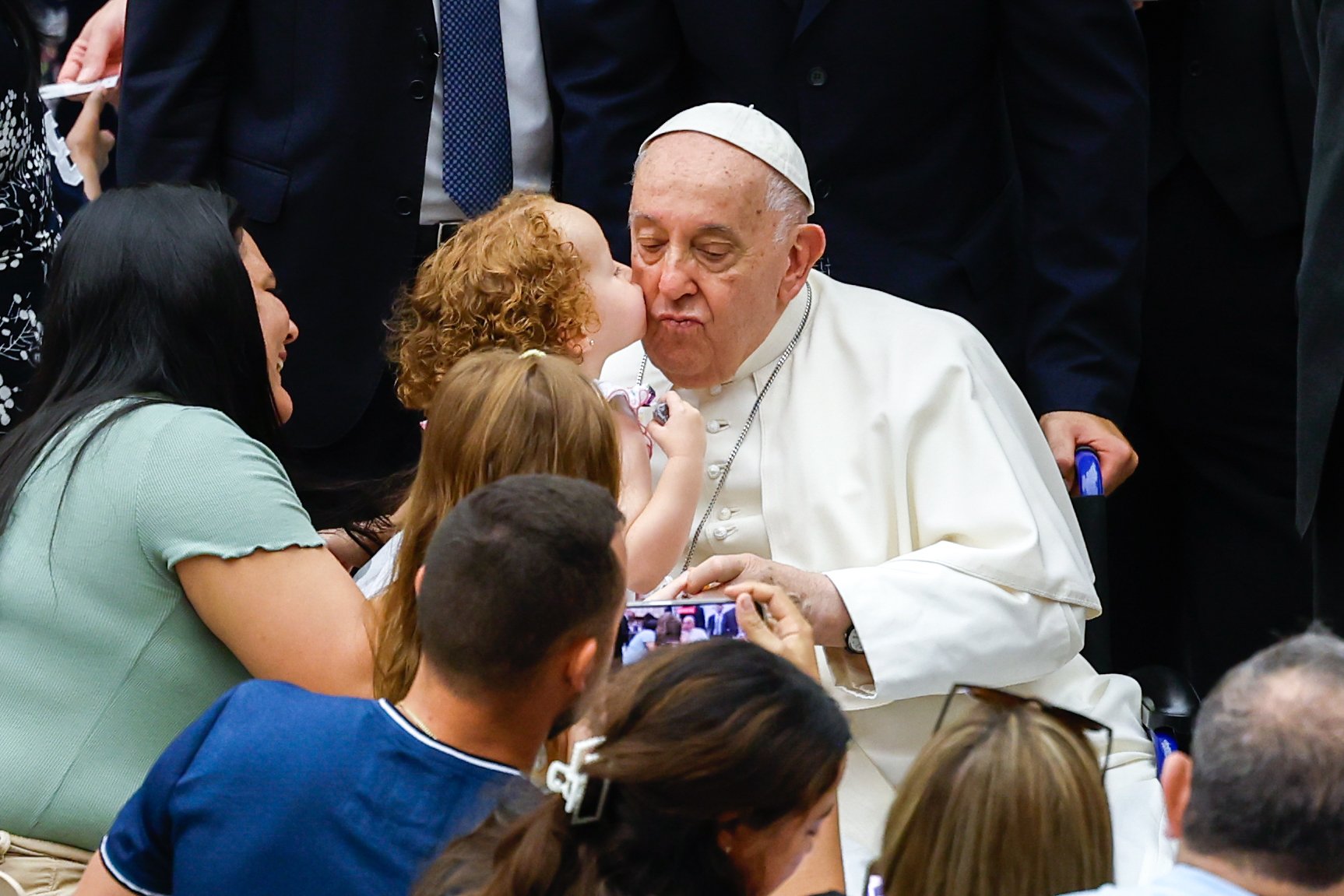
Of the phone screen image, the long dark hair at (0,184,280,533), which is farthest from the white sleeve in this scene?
the long dark hair at (0,184,280,533)

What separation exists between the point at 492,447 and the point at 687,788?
1.01 meters

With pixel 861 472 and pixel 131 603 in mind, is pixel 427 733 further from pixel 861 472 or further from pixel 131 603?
pixel 861 472

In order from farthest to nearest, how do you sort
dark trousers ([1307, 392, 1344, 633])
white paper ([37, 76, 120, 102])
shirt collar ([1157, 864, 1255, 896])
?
white paper ([37, 76, 120, 102]) < dark trousers ([1307, 392, 1344, 633]) < shirt collar ([1157, 864, 1255, 896])

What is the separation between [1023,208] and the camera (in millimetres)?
4488

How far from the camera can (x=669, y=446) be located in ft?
11.1

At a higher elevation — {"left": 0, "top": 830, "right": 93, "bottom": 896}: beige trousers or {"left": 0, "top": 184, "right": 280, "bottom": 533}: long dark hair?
{"left": 0, "top": 184, "right": 280, "bottom": 533}: long dark hair

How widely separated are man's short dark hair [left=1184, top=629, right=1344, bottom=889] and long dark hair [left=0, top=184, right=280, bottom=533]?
1897 millimetres

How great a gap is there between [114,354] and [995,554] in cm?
158

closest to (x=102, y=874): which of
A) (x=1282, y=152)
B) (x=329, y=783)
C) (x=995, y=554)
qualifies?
(x=329, y=783)

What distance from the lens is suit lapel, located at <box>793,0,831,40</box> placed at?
4281 millimetres

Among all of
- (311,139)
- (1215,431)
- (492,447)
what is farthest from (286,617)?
(1215,431)

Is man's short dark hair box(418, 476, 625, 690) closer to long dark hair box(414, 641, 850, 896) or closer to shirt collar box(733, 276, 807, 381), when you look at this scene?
long dark hair box(414, 641, 850, 896)

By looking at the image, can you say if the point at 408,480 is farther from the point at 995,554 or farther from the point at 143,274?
the point at 995,554

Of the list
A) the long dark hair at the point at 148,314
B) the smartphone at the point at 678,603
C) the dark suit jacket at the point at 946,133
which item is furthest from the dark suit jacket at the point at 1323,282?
the long dark hair at the point at 148,314
